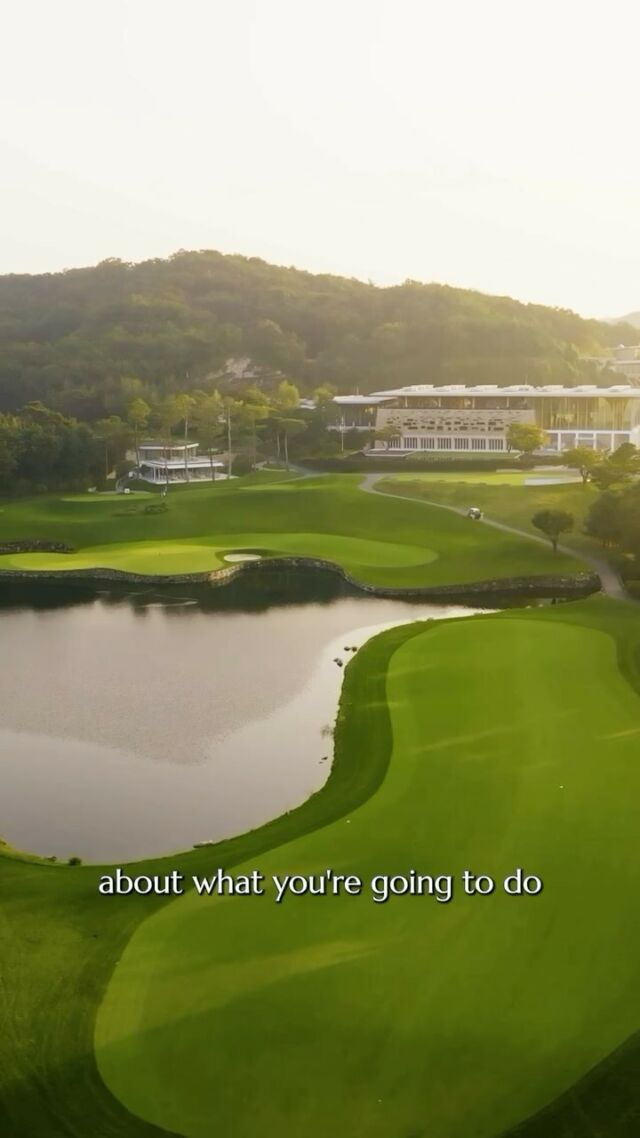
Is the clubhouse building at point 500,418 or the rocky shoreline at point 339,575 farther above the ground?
the clubhouse building at point 500,418

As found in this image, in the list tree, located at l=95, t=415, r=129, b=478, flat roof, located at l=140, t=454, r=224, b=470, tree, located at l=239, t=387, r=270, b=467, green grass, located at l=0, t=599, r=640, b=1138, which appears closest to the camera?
green grass, located at l=0, t=599, r=640, b=1138

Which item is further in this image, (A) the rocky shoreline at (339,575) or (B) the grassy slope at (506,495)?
(B) the grassy slope at (506,495)

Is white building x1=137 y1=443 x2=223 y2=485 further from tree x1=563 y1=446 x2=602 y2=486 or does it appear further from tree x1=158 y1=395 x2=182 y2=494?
tree x1=563 y1=446 x2=602 y2=486

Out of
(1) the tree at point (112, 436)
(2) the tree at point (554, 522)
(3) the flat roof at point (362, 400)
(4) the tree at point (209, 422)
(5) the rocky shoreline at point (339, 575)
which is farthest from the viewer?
(3) the flat roof at point (362, 400)

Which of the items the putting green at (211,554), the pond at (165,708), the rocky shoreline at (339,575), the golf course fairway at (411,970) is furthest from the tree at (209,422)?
the golf course fairway at (411,970)

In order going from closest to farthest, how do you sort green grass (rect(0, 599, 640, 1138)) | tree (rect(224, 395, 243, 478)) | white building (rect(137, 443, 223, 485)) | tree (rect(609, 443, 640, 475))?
green grass (rect(0, 599, 640, 1138)) → tree (rect(609, 443, 640, 475)) → white building (rect(137, 443, 223, 485)) → tree (rect(224, 395, 243, 478))

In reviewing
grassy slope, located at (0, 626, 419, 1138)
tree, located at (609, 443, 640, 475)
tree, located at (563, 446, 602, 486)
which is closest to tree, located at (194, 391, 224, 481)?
tree, located at (563, 446, 602, 486)

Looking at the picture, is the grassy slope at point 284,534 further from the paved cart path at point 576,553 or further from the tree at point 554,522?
the tree at point 554,522
